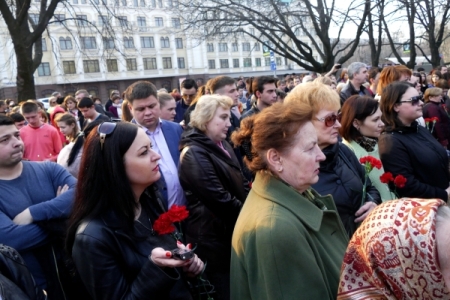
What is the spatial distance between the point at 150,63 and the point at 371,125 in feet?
187

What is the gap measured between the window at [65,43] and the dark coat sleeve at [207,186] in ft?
172

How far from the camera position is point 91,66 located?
5288 cm

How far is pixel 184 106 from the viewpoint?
8203 mm

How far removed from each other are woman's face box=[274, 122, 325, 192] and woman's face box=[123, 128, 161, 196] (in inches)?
27.4

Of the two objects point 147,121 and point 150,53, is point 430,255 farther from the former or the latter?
point 150,53

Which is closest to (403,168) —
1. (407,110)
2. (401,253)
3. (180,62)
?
(407,110)

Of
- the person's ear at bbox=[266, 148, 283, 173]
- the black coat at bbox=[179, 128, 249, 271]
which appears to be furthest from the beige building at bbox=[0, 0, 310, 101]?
the person's ear at bbox=[266, 148, 283, 173]

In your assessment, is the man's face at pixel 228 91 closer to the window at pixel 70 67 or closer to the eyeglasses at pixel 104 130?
the eyeglasses at pixel 104 130

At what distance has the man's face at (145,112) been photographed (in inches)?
165

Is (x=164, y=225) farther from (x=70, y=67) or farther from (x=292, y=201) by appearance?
(x=70, y=67)

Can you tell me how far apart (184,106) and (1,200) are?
5.67 metres

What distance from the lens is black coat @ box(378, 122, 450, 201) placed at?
3.58m

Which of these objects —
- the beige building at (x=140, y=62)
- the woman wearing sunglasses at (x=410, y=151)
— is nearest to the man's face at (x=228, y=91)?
the woman wearing sunglasses at (x=410, y=151)

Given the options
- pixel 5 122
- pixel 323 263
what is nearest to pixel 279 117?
pixel 323 263
